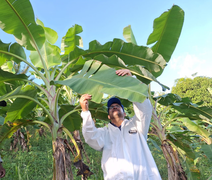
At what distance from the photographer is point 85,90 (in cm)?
167

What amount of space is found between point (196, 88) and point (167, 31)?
1541 centimetres

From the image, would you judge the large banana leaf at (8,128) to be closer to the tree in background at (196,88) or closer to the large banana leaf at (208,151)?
the large banana leaf at (208,151)

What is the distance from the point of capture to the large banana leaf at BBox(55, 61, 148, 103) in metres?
1.44

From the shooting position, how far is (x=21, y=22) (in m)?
2.37

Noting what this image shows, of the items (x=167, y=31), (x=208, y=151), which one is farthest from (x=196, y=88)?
(x=167, y=31)

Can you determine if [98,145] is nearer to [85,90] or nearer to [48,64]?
[85,90]

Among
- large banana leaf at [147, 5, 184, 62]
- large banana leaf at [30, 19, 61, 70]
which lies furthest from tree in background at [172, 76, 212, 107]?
large banana leaf at [30, 19, 61, 70]

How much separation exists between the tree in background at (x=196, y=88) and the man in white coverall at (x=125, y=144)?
15414 millimetres

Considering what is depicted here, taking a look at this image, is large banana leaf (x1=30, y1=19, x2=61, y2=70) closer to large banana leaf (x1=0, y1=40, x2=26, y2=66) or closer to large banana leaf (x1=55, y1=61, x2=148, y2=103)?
large banana leaf (x1=0, y1=40, x2=26, y2=66)

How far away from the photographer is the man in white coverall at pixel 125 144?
1.74 meters

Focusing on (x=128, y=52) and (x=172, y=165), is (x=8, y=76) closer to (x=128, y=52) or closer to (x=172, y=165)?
(x=128, y=52)

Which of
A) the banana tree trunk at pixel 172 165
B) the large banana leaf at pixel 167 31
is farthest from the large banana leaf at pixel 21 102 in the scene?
the banana tree trunk at pixel 172 165

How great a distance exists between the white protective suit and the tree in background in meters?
15.4

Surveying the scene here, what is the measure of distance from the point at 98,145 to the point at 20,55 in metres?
1.97
